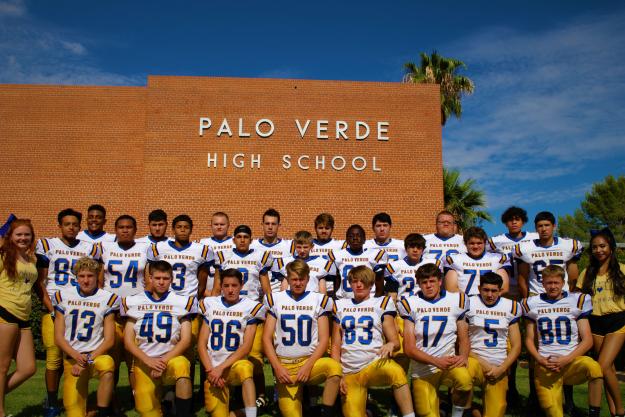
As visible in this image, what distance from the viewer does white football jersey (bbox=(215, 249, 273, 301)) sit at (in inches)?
255

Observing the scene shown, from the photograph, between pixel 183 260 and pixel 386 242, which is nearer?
pixel 183 260

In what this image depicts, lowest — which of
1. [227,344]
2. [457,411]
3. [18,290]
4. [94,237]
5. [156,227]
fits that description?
[457,411]

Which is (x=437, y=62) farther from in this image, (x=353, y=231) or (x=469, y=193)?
(x=353, y=231)

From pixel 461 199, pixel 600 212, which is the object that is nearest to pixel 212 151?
pixel 461 199

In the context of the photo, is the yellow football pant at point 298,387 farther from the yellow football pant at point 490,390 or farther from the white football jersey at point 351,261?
the white football jersey at point 351,261

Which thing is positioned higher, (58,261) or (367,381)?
(58,261)

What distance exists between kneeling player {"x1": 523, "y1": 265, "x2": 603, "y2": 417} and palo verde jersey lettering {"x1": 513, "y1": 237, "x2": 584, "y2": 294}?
76 cm

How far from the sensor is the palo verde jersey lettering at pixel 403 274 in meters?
6.30

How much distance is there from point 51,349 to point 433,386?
3.93 metres

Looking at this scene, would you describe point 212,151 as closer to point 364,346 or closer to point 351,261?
point 351,261

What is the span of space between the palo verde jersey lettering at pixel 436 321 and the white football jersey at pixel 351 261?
118 cm

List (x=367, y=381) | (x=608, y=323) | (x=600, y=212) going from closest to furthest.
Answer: (x=367, y=381), (x=608, y=323), (x=600, y=212)

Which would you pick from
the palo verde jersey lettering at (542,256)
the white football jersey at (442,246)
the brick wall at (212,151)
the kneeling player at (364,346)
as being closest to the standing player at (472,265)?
the palo verde jersey lettering at (542,256)

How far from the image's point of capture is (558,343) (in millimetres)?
5383
